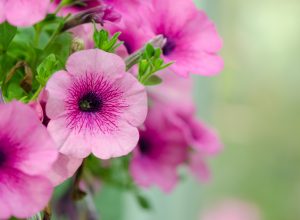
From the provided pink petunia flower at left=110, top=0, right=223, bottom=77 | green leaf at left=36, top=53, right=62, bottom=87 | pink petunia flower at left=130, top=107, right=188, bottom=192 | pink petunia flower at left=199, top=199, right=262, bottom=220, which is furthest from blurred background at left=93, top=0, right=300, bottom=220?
green leaf at left=36, top=53, right=62, bottom=87

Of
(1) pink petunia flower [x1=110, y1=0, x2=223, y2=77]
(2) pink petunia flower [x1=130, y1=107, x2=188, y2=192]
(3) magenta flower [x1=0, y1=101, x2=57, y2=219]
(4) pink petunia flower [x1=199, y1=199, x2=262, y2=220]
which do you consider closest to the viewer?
(3) magenta flower [x1=0, y1=101, x2=57, y2=219]

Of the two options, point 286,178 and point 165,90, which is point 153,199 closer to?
point 286,178

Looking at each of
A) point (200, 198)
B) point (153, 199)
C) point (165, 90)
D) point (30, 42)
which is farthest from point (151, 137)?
point (200, 198)

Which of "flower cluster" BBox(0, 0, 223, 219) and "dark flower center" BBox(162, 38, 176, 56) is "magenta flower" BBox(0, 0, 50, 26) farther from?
"dark flower center" BBox(162, 38, 176, 56)

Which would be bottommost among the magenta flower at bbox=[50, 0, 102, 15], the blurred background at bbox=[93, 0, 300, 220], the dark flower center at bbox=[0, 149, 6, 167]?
the blurred background at bbox=[93, 0, 300, 220]

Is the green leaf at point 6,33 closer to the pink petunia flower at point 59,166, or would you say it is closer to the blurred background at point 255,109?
the pink petunia flower at point 59,166

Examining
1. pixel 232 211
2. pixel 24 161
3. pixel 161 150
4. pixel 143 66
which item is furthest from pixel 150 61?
pixel 232 211
